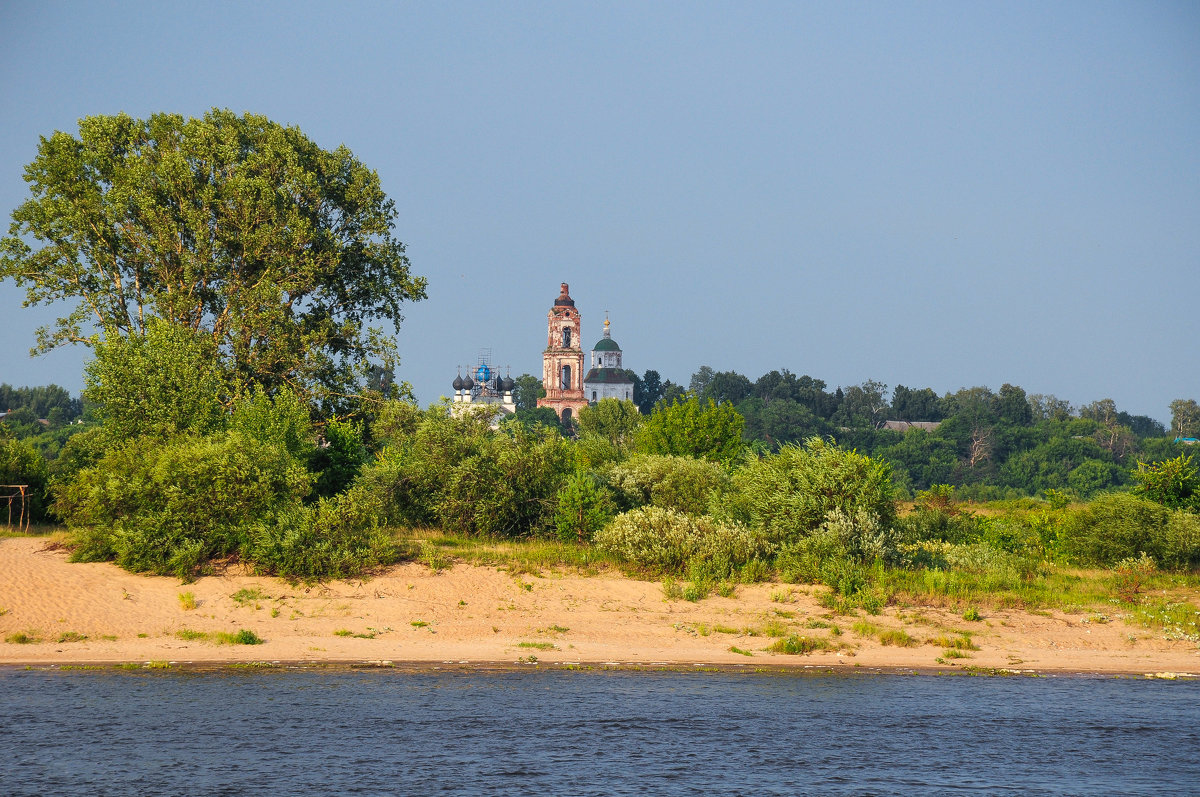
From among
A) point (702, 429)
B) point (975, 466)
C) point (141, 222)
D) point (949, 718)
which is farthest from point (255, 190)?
point (975, 466)

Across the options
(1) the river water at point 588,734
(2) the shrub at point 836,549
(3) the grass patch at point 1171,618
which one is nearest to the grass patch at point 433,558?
(1) the river water at point 588,734

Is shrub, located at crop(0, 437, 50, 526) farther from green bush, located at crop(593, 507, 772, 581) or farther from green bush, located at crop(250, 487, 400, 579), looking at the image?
green bush, located at crop(593, 507, 772, 581)

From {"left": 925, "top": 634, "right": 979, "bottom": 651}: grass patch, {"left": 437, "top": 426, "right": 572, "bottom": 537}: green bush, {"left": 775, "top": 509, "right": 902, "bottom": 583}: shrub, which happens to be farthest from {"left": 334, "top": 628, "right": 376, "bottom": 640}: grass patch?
{"left": 925, "top": 634, "right": 979, "bottom": 651}: grass patch

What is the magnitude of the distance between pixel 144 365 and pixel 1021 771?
22586mm

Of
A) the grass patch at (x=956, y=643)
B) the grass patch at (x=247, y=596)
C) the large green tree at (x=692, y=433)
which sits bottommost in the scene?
the grass patch at (x=956, y=643)

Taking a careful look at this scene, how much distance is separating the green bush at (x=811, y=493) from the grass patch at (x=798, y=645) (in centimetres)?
449

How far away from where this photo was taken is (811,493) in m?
25.5

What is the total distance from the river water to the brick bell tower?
137439 millimetres

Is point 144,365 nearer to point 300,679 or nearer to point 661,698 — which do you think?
point 300,679

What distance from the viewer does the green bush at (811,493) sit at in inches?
986

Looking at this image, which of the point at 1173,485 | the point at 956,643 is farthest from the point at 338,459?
the point at 1173,485

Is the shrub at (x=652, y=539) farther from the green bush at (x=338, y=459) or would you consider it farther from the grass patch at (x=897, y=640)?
the green bush at (x=338, y=459)

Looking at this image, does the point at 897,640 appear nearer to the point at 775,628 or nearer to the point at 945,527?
the point at 775,628

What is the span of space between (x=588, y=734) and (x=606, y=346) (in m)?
159
